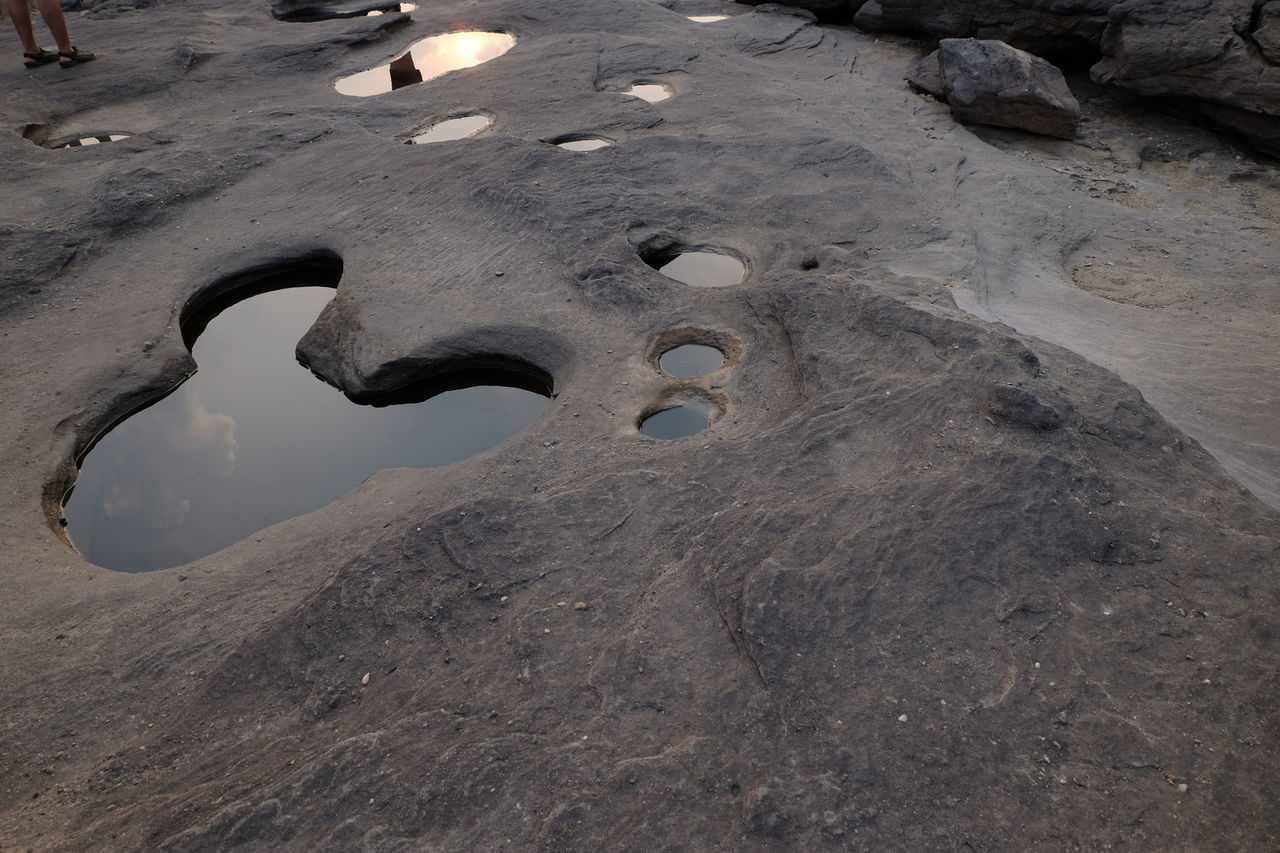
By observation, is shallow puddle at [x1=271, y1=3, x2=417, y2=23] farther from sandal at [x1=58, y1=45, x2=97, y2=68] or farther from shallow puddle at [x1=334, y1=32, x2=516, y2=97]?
sandal at [x1=58, y1=45, x2=97, y2=68]

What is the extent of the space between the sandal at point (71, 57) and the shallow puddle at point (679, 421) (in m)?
7.56

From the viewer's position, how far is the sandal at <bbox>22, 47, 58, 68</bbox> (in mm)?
8555

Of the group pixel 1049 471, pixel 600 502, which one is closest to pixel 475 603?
pixel 600 502

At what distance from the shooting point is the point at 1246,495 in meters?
3.50

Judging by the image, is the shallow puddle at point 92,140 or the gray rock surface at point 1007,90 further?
the shallow puddle at point 92,140

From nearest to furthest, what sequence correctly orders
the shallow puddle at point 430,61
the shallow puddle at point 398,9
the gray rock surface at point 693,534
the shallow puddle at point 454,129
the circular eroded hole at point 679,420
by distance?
the gray rock surface at point 693,534
the circular eroded hole at point 679,420
the shallow puddle at point 454,129
the shallow puddle at point 430,61
the shallow puddle at point 398,9

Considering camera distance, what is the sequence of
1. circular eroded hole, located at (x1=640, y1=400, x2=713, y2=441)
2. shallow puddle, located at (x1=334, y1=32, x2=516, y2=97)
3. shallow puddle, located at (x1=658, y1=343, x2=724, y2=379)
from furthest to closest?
shallow puddle, located at (x1=334, y1=32, x2=516, y2=97) → shallow puddle, located at (x1=658, y1=343, x2=724, y2=379) → circular eroded hole, located at (x1=640, y1=400, x2=713, y2=441)

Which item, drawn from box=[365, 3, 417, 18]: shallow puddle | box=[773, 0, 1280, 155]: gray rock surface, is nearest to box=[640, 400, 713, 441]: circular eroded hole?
box=[773, 0, 1280, 155]: gray rock surface

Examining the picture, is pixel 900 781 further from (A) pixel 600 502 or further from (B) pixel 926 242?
(B) pixel 926 242

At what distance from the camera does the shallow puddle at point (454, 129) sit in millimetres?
7238

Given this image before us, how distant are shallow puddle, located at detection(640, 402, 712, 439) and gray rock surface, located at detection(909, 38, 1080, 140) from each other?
4472 mm

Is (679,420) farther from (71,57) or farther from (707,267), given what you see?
(71,57)

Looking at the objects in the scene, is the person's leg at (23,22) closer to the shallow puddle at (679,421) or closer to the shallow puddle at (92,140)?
the shallow puddle at (92,140)

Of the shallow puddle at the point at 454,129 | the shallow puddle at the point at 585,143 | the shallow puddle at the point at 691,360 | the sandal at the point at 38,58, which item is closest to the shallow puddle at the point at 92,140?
the sandal at the point at 38,58
